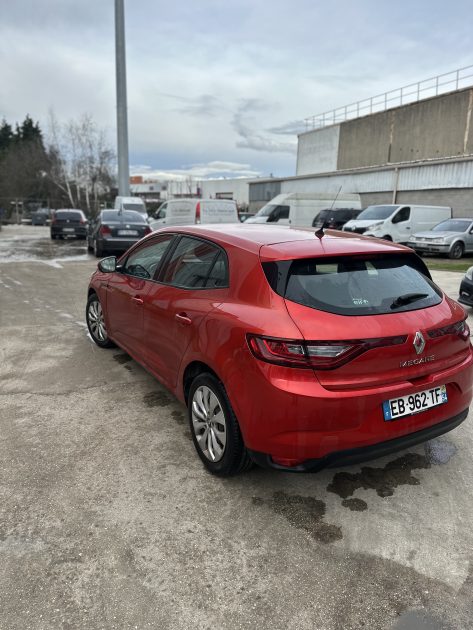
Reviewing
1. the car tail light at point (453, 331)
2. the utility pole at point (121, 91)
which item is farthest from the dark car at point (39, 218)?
the car tail light at point (453, 331)

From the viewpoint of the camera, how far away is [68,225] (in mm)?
22109

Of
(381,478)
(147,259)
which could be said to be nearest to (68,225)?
(147,259)

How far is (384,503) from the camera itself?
2.84 metres

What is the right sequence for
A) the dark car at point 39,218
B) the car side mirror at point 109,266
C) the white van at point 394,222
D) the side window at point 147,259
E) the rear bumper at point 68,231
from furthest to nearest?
1. the dark car at point 39,218
2. the rear bumper at point 68,231
3. the white van at point 394,222
4. the car side mirror at point 109,266
5. the side window at point 147,259

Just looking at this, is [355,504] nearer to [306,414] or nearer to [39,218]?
[306,414]

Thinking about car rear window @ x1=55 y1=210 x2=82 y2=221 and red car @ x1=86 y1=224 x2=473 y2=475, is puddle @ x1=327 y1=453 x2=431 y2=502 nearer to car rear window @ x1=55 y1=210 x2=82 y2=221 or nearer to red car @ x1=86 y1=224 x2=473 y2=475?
red car @ x1=86 y1=224 x2=473 y2=475

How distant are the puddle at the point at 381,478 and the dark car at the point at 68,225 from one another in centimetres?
2144

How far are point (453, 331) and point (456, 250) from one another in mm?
14576

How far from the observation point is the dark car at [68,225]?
2203 centimetres

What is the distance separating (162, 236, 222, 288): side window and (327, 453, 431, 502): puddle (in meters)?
1.52

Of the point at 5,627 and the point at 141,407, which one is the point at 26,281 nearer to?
the point at 141,407

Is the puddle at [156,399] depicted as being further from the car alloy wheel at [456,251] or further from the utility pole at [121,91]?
the utility pole at [121,91]

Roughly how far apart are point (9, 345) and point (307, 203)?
19.5 metres

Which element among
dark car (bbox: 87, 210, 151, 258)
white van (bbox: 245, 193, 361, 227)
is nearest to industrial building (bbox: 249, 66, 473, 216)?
white van (bbox: 245, 193, 361, 227)
